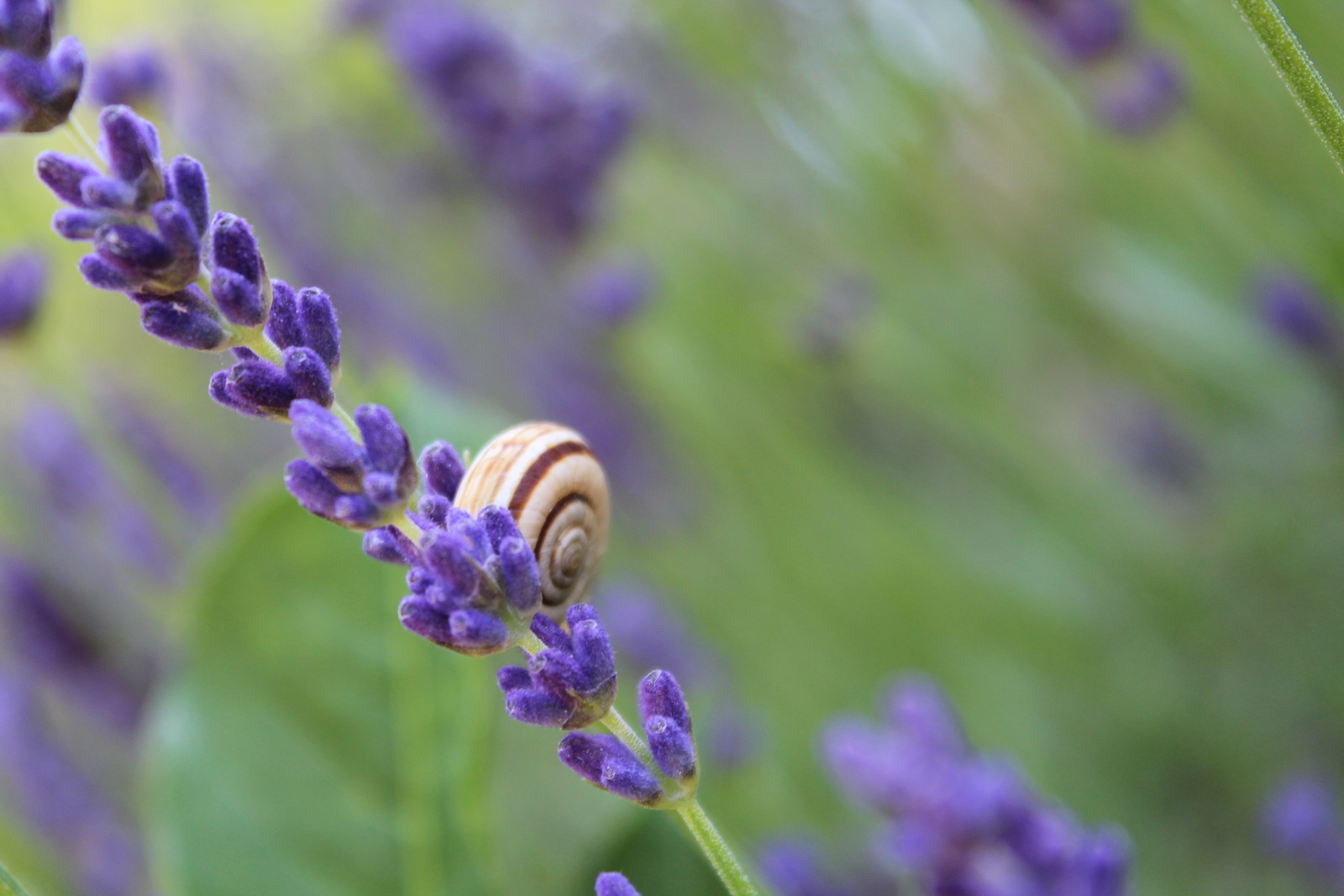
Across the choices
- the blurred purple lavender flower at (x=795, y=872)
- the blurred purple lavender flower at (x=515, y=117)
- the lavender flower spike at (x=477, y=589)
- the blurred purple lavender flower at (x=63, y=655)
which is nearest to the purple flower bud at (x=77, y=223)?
the lavender flower spike at (x=477, y=589)

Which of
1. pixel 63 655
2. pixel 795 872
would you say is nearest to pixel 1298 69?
pixel 795 872

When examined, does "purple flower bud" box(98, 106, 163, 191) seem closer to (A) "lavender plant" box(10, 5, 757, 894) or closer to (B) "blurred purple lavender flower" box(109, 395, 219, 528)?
(A) "lavender plant" box(10, 5, 757, 894)

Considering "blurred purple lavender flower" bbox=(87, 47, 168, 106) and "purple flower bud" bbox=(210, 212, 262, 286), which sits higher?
"blurred purple lavender flower" bbox=(87, 47, 168, 106)

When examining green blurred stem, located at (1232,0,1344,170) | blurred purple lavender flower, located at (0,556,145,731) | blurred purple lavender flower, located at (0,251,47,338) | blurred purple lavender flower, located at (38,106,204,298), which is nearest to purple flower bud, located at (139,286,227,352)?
blurred purple lavender flower, located at (38,106,204,298)

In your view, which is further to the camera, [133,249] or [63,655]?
[63,655]

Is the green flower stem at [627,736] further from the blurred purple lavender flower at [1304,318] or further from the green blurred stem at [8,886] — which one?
the blurred purple lavender flower at [1304,318]

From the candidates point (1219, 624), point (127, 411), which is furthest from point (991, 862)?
point (127, 411)

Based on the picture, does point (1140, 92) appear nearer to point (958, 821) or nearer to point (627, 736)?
point (958, 821)
